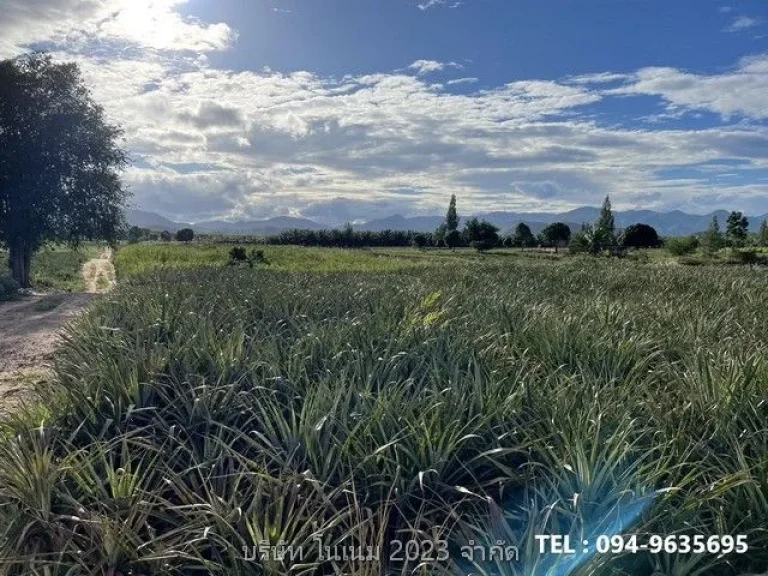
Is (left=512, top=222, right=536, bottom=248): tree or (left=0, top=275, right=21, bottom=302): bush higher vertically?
(left=512, top=222, right=536, bottom=248): tree

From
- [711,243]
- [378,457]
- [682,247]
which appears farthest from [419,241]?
[378,457]

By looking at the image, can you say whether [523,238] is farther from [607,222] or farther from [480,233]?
[607,222]

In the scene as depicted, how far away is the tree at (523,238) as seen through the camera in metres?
92.4

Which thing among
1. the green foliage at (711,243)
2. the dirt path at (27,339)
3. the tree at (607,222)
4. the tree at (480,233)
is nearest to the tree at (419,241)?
the tree at (480,233)

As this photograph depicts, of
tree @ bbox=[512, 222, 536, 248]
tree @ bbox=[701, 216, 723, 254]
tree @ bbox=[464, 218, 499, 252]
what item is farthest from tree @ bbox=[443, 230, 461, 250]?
tree @ bbox=[701, 216, 723, 254]

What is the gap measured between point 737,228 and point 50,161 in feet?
275

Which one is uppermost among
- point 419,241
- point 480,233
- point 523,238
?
point 480,233

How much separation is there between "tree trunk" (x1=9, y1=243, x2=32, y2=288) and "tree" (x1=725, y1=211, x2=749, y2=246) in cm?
7844

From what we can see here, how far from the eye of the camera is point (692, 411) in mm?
3574

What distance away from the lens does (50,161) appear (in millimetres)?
23172

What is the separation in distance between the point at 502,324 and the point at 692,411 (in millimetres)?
2942

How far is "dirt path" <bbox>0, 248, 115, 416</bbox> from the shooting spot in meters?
7.52

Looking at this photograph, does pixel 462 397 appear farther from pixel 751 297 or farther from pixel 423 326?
pixel 751 297

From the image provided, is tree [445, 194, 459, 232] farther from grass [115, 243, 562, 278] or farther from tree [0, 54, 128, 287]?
tree [0, 54, 128, 287]
